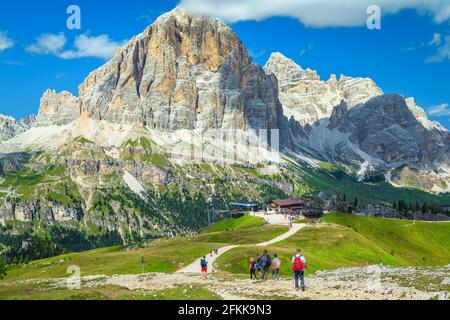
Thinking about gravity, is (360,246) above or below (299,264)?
below

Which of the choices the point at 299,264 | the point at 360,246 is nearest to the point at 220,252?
the point at 360,246

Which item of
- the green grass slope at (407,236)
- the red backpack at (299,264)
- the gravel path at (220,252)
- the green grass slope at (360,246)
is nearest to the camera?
the red backpack at (299,264)

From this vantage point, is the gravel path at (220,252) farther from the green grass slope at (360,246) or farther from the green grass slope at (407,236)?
the green grass slope at (407,236)

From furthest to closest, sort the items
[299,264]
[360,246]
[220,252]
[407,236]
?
[407,236] → [360,246] → [220,252] → [299,264]

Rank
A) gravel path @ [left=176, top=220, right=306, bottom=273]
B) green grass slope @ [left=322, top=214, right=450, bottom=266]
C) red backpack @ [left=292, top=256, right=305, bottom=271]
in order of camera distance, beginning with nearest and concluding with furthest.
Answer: red backpack @ [left=292, top=256, right=305, bottom=271] → gravel path @ [left=176, top=220, right=306, bottom=273] → green grass slope @ [left=322, top=214, right=450, bottom=266]

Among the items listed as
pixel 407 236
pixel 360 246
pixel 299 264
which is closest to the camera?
pixel 299 264

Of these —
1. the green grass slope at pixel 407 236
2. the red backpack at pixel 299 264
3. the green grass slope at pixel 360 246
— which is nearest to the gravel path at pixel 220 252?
the green grass slope at pixel 360 246

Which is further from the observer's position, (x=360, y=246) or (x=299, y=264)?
(x=360, y=246)

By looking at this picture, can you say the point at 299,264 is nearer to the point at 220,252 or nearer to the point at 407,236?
the point at 220,252

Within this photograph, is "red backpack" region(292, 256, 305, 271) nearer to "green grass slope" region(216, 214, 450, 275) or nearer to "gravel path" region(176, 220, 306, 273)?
"gravel path" region(176, 220, 306, 273)

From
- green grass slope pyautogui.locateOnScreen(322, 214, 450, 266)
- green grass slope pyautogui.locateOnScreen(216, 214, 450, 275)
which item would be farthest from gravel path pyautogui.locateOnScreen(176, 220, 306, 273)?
green grass slope pyautogui.locateOnScreen(322, 214, 450, 266)

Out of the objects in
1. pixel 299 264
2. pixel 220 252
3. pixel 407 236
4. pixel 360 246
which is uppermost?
pixel 299 264
